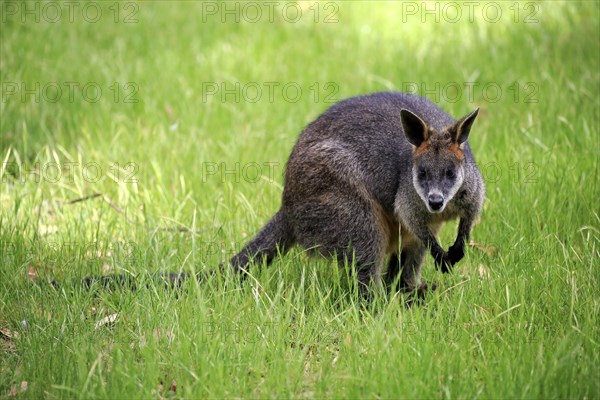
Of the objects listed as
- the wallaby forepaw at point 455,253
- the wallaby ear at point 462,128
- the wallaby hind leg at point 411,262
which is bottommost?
the wallaby hind leg at point 411,262

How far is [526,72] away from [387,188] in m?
3.33

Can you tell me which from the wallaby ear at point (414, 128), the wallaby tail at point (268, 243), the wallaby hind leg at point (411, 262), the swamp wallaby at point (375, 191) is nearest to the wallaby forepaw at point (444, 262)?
the swamp wallaby at point (375, 191)

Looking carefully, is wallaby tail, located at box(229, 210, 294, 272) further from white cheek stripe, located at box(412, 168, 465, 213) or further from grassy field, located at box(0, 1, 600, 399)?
white cheek stripe, located at box(412, 168, 465, 213)

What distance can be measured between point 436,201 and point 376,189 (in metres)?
0.57

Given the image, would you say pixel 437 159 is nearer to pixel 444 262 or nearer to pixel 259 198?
pixel 444 262

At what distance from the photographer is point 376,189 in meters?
4.74

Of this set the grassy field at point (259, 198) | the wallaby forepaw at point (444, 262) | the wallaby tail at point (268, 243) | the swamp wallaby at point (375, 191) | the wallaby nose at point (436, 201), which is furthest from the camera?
the wallaby tail at point (268, 243)

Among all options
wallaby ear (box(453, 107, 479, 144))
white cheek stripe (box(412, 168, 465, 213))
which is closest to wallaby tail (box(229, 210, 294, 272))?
white cheek stripe (box(412, 168, 465, 213))

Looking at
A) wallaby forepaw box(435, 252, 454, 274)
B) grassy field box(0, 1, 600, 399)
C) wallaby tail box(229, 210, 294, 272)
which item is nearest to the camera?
grassy field box(0, 1, 600, 399)

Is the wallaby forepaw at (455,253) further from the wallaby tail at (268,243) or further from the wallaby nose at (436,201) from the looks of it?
the wallaby tail at (268,243)

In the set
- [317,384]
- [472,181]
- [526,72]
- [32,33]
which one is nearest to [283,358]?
[317,384]

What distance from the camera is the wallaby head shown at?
14.0 feet

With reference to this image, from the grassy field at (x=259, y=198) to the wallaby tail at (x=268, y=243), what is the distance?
0.31 feet

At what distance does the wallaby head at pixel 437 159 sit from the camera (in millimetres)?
4281
